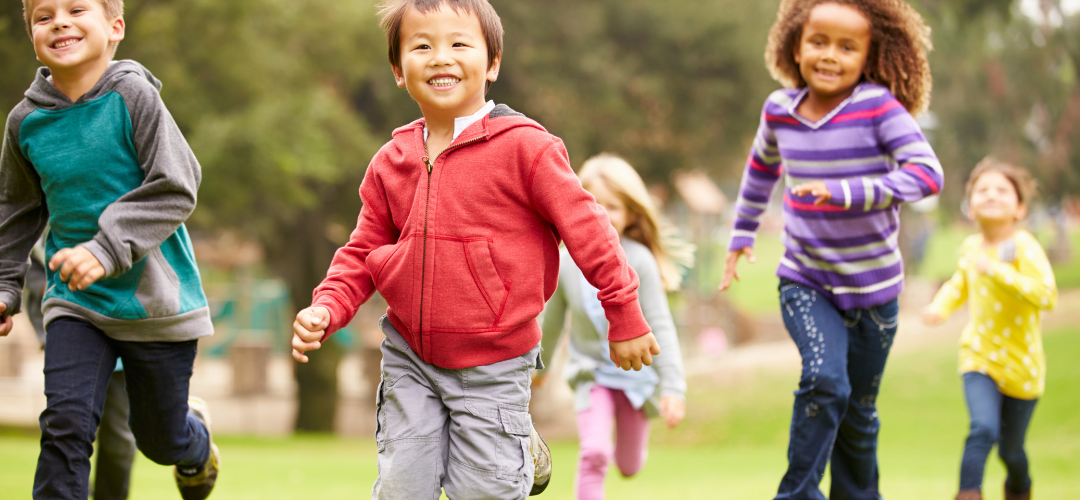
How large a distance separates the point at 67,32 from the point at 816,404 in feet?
9.41

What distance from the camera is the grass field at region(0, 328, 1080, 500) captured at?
7.80 m

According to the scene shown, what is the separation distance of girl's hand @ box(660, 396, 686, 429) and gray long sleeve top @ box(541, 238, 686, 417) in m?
0.11

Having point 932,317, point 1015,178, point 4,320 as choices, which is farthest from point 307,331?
point 1015,178

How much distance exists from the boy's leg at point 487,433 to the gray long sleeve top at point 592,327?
178 centimetres

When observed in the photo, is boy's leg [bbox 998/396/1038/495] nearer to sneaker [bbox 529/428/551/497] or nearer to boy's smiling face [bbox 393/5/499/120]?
sneaker [bbox 529/428/551/497]

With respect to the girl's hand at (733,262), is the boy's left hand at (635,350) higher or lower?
lower

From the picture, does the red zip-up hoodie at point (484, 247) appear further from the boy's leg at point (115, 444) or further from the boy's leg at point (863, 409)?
the boy's leg at point (115, 444)

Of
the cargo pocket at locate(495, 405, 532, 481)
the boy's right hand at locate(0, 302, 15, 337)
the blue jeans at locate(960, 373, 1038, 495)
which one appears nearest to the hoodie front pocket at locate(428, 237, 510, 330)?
the cargo pocket at locate(495, 405, 532, 481)

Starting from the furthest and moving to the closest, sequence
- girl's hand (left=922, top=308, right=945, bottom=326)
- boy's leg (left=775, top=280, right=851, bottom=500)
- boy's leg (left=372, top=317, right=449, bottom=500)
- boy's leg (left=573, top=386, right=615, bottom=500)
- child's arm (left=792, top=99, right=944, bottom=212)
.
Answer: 1. girl's hand (left=922, top=308, right=945, bottom=326)
2. boy's leg (left=573, top=386, right=615, bottom=500)
3. boy's leg (left=775, top=280, right=851, bottom=500)
4. child's arm (left=792, top=99, right=944, bottom=212)
5. boy's leg (left=372, top=317, right=449, bottom=500)

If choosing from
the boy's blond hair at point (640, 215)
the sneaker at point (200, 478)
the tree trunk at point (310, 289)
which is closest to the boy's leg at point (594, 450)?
the boy's blond hair at point (640, 215)

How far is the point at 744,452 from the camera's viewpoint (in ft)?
43.4

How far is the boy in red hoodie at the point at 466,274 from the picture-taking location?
2.86m

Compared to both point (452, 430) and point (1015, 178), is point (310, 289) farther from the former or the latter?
point (452, 430)

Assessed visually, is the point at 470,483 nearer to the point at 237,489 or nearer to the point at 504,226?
the point at 504,226
